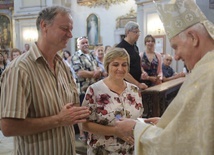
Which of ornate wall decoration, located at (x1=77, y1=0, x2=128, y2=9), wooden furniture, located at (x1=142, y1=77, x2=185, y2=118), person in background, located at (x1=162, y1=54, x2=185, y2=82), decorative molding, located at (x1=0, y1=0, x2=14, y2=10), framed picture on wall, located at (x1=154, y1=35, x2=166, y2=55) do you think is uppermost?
decorative molding, located at (x1=0, y1=0, x2=14, y2=10)

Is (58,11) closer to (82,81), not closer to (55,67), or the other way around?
(55,67)

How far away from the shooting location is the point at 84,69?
4199mm

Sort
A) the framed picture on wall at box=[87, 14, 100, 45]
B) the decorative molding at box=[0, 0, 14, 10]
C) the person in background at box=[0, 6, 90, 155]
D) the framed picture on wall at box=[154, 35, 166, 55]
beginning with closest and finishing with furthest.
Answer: the person in background at box=[0, 6, 90, 155], the framed picture on wall at box=[154, 35, 166, 55], the framed picture on wall at box=[87, 14, 100, 45], the decorative molding at box=[0, 0, 14, 10]

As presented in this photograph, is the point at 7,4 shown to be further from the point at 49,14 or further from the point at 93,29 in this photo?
the point at 49,14

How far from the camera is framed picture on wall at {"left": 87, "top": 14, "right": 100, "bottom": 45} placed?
40.5ft

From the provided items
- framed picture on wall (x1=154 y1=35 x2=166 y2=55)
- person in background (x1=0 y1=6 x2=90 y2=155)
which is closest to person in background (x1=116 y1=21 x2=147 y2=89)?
person in background (x1=0 y1=6 x2=90 y2=155)

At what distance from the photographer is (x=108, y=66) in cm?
240

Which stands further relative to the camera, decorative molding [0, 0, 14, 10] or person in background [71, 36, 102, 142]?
decorative molding [0, 0, 14, 10]

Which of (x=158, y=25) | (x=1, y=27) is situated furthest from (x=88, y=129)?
(x=1, y=27)

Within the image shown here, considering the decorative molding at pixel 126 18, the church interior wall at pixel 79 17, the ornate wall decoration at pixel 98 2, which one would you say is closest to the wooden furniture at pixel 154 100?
the decorative molding at pixel 126 18

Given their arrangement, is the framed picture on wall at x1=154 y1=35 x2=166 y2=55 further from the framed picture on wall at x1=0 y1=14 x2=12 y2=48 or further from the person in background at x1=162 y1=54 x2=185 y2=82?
the framed picture on wall at x1=0 y1=14 x2=12 y2=48

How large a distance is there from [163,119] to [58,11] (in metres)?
0.98

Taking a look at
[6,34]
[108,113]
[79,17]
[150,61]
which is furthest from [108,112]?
[6,34]

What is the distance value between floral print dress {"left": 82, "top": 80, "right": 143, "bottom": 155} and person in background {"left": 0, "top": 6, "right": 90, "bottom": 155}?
320 mm
